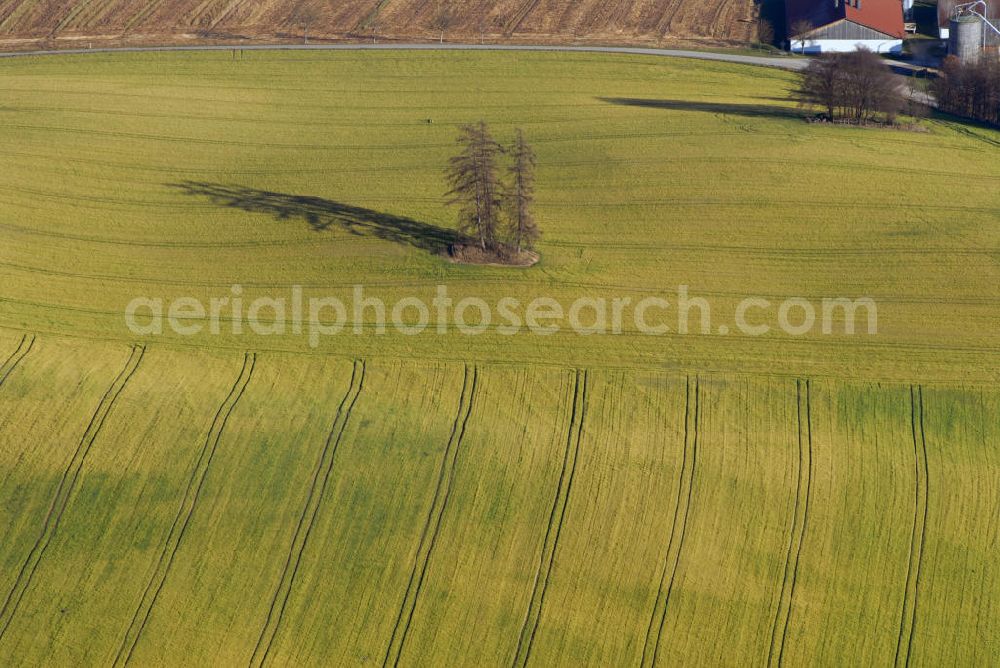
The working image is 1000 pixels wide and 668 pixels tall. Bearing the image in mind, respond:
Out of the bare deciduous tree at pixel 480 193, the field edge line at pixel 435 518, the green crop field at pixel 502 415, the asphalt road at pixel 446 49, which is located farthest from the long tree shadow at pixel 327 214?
the asphalt road at pixel 446 49

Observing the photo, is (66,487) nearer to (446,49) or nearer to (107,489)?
(107,489)

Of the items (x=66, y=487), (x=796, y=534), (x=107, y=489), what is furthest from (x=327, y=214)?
(x=796, y=534)

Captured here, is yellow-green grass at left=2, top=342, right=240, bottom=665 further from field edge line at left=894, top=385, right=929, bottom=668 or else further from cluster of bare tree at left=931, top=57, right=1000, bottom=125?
cluster of bare tree at left=931, top=57, right=1000, bottom=125

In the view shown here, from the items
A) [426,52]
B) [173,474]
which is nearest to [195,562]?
[173,474]

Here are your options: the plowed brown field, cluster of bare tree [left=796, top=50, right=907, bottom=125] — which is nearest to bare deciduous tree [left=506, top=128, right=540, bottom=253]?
cluster of bare tree [left=796, top=50, right=907, bottom=125]

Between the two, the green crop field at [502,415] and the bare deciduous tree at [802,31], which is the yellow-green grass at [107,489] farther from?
the bare deciduous tree at [802,31]
